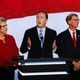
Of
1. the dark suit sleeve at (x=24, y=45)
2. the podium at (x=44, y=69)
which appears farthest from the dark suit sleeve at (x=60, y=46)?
the podium at (x=44, y=69)

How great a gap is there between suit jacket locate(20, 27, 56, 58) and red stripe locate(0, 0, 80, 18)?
299 mm

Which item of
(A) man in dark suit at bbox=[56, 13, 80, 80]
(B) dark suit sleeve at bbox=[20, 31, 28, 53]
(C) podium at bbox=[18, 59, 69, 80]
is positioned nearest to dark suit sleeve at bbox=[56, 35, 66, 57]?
(A) man in dark suit at bbox=[56, 13, 80, 80]

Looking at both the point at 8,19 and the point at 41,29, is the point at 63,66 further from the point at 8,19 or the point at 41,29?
the point at 8,19

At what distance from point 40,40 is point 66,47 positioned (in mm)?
361

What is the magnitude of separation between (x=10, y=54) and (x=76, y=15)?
1.12m

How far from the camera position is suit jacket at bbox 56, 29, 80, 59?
371 centimetres

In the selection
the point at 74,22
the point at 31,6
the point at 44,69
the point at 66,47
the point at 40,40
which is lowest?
the point at 44,69

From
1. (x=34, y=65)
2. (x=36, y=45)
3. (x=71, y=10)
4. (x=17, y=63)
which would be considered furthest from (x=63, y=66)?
(x=71, y=10)

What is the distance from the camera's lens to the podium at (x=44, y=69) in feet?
7.56

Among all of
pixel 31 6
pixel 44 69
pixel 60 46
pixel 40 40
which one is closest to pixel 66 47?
pixel 60 46

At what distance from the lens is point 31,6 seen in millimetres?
4012

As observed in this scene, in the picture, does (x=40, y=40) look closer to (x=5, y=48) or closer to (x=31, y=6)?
(x=31, y=6)

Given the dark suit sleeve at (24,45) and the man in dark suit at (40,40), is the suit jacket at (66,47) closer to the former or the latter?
the man in dark suit at (40,40)

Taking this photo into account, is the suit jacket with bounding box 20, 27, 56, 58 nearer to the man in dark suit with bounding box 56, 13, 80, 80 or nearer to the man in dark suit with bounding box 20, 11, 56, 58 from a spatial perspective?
→ the man in dark suit with bounding box 20, 11, 56, 58
